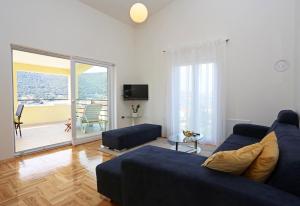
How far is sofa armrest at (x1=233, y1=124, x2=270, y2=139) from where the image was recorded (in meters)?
2.87

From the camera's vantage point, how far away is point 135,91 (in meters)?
4.96

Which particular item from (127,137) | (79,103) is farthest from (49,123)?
(127,137)

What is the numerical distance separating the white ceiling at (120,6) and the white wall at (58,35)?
0.13m

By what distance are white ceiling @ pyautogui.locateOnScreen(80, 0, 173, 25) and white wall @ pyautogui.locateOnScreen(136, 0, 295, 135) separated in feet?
0.87

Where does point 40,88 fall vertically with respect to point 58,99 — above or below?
above

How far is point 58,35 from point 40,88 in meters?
3.96

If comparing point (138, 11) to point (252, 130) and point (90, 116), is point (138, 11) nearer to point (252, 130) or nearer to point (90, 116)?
point (252, 130)

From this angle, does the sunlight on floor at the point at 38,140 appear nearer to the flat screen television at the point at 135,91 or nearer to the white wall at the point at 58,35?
the white wall at the point at 58,35

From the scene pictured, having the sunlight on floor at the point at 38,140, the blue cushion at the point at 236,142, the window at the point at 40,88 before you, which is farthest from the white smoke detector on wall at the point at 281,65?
the window at the point at 40,88

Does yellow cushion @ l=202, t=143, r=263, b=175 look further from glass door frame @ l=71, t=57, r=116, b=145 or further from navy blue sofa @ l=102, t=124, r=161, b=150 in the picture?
glass door frame @ l=71, t=57, r=116, b=145

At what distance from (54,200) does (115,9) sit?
4.20 meters

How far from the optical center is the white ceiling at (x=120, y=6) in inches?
162

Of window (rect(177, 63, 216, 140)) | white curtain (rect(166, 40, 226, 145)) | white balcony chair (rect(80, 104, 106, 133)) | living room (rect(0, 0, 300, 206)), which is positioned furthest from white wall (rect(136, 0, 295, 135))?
white balcony chair (rect(80, 104, 106, 133))

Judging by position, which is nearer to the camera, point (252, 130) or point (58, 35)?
point (252, 130)
